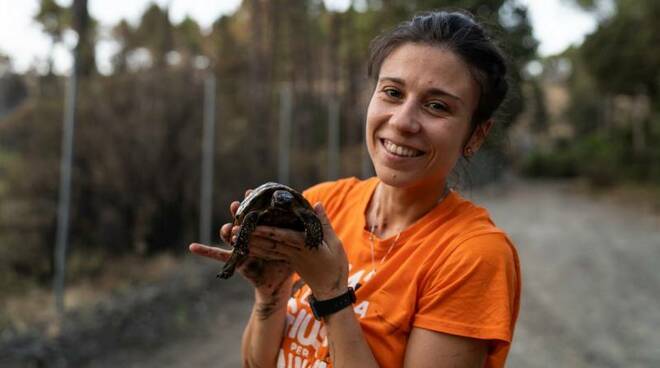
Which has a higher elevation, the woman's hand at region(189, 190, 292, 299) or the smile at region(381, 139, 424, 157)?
the smile at region(381, 139, 424, 157)

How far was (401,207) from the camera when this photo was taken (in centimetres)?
192

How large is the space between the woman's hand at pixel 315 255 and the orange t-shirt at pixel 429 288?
5.5 inches

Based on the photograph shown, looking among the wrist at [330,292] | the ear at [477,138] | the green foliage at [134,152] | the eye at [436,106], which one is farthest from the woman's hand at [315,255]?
the green foliage at [134,152]

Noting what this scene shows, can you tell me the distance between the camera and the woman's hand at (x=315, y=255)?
5.36 feet

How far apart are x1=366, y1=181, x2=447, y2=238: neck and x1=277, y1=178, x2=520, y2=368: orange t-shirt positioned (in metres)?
0.04

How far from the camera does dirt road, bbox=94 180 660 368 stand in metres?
5.77

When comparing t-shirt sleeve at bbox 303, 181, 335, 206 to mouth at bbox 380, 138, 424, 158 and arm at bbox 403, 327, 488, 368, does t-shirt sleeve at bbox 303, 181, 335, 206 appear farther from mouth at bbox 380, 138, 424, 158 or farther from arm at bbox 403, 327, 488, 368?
arm at bbox 403, 327, 488, 368

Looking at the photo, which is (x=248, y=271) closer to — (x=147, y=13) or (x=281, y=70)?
(x=147, y=13)

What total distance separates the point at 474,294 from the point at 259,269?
2.21 ft

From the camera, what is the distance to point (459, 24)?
1791mm

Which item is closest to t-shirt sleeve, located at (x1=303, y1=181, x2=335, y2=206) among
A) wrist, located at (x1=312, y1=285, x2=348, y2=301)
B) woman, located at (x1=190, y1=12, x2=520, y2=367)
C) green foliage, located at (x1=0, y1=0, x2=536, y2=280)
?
woman, located at (x1=190, y1=12, x2=520, y2=367)

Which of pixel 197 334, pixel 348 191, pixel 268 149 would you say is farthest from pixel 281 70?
pixel 348 191

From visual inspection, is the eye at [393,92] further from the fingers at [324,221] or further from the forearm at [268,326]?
the forearm at [268,326]

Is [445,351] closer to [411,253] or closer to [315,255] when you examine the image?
[411,253]
